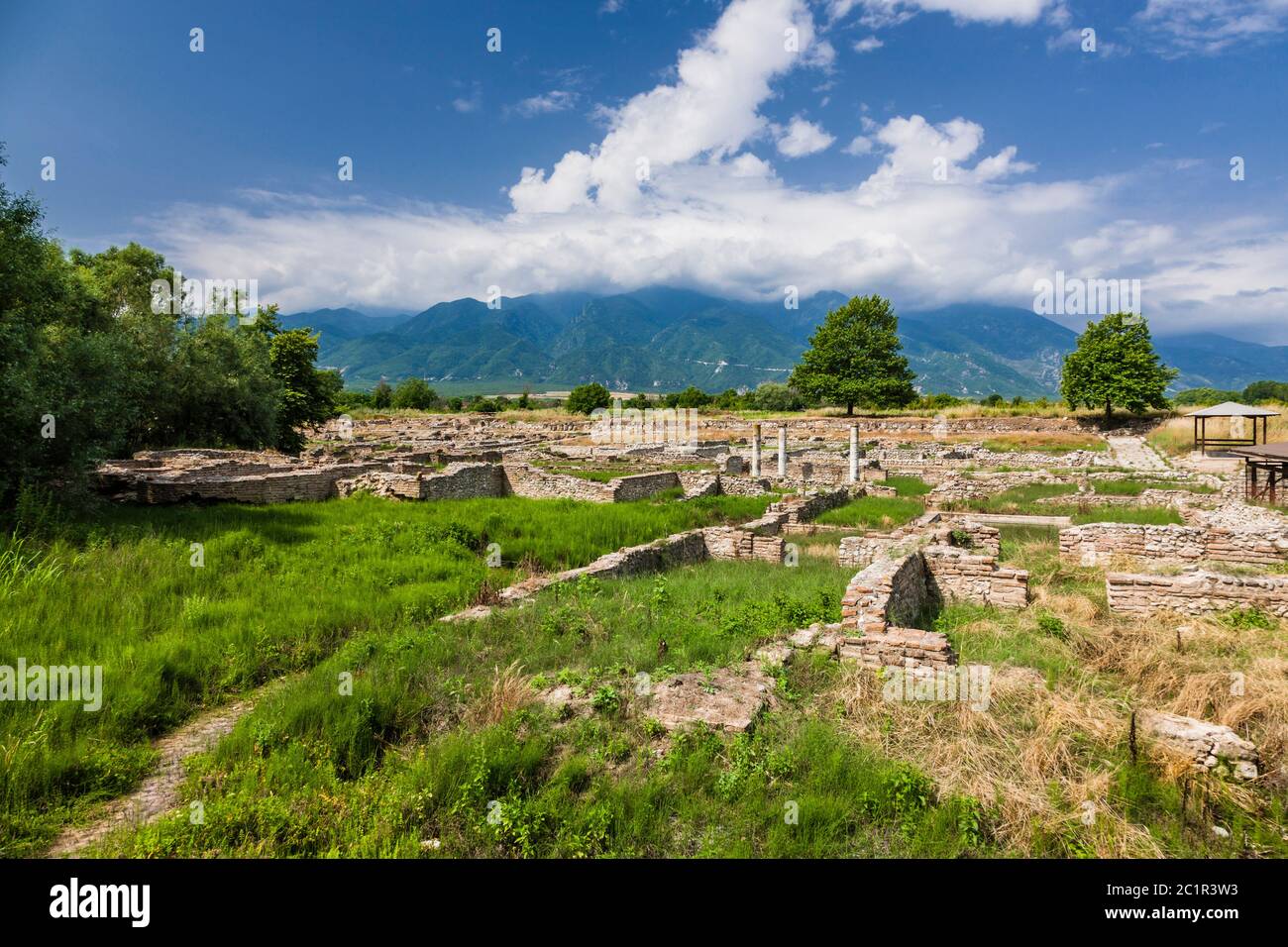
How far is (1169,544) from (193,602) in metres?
18.5

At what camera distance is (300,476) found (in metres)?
17.8

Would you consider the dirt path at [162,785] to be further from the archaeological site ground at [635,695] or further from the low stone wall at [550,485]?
the low stone wall at [550,485]

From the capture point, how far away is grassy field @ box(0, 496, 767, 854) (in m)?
4.88

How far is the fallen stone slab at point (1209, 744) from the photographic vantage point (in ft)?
15.5

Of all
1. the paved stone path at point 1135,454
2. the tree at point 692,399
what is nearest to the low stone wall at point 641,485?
the paved stone path at point 1135,454

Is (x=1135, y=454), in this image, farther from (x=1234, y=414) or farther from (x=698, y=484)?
(x=698, y=484)

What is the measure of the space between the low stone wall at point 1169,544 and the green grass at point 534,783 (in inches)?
409

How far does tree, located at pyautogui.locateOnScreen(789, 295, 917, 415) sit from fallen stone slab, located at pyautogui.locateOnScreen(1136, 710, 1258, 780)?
237 ft

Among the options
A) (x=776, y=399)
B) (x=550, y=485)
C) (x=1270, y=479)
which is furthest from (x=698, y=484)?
(x=776, y=399)

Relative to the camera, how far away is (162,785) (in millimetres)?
4809

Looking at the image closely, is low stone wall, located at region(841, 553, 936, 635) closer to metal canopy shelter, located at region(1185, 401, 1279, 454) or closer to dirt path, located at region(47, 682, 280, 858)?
dirt path, located at region(47, 682, 280, 858)

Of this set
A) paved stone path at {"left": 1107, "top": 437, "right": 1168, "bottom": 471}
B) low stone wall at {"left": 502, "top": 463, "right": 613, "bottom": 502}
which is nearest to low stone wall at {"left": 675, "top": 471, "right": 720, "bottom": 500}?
low stone wall at {"left": 502, "top": 463, "right": 613, "bottom": 502}

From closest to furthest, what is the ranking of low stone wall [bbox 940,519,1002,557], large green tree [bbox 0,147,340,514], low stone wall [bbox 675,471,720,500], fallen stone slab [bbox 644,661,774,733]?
fallen stone slab [bbox 644,661,774,733]
large green tree [bbox 0,147,340,514]
low stone wall [bbox 940,519,1002,557]
low stone wall [bbox 675,471,720,500]
